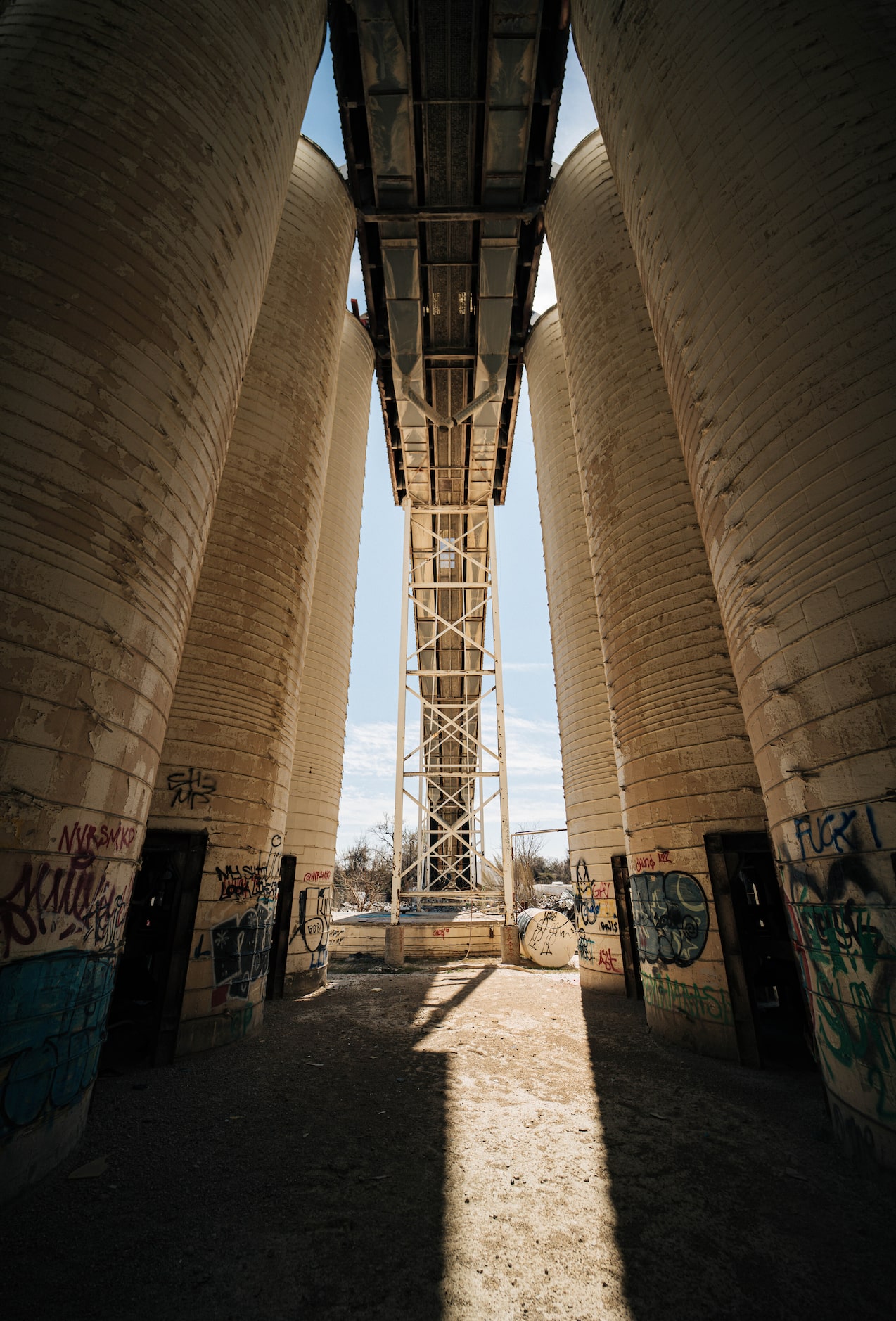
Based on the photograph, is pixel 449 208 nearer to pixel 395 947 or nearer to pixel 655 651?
pixel 655 651

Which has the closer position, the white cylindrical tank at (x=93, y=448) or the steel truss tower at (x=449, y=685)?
the white cylindrical tank at (x=93, y=448)

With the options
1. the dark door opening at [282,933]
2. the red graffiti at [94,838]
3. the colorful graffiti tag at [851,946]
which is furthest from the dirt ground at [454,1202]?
the dark door opening at [282,933]

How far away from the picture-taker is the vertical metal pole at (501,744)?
56.7 feet

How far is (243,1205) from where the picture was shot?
12.9 feet

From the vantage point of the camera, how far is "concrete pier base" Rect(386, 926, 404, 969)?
54.5 feet

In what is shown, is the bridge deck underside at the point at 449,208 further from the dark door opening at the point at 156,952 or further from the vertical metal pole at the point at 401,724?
the dark door opening at the point at 156,952

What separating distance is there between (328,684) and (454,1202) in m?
11.4

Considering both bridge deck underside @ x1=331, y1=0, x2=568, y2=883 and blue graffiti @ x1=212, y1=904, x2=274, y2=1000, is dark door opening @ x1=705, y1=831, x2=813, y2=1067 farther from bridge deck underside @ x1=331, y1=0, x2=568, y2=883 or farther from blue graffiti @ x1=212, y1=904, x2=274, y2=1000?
bridge deck underside @ x1=331, y1=0, x2=568, y2=883

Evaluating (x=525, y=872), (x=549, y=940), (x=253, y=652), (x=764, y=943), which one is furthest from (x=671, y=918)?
(x=525, y=872)

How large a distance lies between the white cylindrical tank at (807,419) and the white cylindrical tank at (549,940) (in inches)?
510

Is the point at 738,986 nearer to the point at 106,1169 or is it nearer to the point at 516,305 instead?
the point at 106,1169

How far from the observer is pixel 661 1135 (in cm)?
507

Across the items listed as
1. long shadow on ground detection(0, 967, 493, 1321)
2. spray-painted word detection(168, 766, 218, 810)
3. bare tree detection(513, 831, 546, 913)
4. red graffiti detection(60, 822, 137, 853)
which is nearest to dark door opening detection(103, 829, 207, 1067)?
spray-painted word detection(168, 766, 218, 810)

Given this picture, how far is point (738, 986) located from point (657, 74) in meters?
12.9
